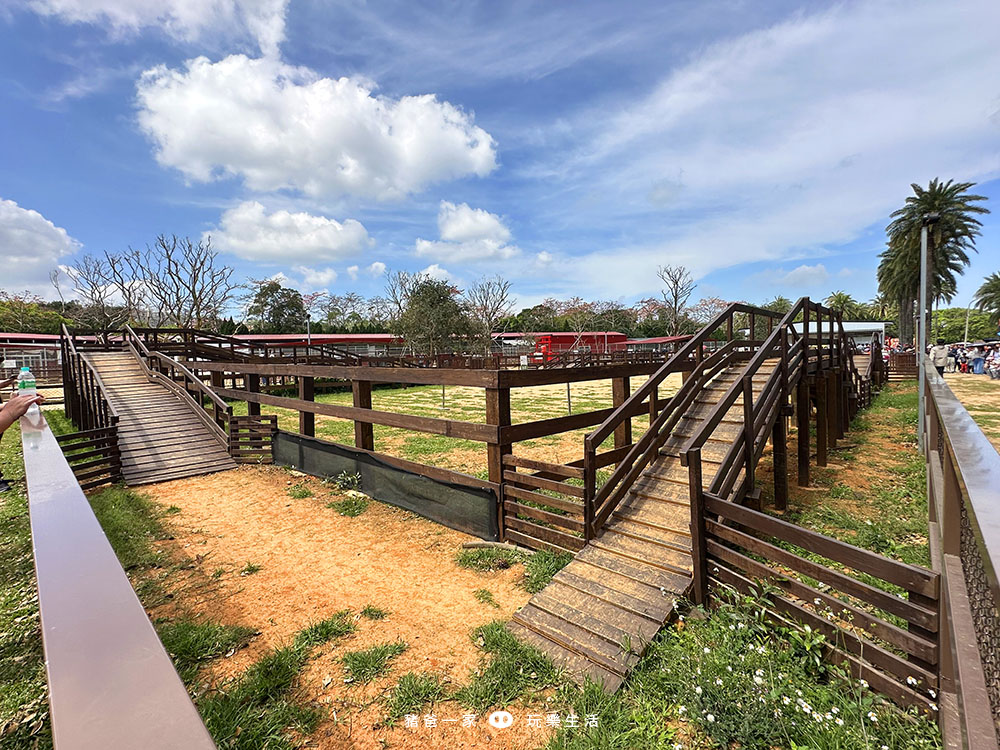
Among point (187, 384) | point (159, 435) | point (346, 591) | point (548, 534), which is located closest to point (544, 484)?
point (548, 534)

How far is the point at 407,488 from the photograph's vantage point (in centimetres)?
715

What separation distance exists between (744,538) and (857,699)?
3.59 ft

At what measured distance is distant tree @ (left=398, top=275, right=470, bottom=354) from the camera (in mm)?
42531

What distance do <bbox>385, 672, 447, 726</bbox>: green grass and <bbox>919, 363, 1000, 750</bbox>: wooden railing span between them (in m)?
2.88

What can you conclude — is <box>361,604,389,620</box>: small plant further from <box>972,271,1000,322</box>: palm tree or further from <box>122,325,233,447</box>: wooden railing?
<box>972,271,1000,322</box>: palm tree

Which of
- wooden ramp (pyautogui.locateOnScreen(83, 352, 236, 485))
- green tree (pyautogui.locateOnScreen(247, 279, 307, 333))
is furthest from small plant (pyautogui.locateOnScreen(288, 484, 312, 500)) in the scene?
green tree (pyautogui.locateOnScreen(247, 279, 307, 333))

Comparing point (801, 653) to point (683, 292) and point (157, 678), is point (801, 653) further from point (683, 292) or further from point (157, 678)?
point (683, 292)

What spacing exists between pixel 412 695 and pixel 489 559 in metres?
2.18

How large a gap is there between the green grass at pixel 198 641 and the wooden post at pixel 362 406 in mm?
3857

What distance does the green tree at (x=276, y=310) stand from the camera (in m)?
60.2

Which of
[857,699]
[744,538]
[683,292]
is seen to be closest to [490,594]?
[744,538]

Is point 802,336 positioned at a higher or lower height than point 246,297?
lower

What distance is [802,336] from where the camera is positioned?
28.2 feet

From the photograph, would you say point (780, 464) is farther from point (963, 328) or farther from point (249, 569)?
point (963, 328)
